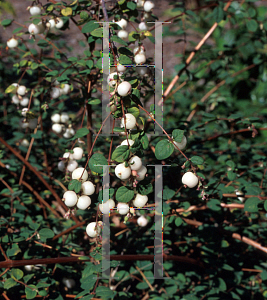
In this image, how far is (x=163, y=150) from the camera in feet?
2.01

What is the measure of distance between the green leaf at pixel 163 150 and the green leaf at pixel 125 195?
10cm

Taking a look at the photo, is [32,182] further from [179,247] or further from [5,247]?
[179,247]

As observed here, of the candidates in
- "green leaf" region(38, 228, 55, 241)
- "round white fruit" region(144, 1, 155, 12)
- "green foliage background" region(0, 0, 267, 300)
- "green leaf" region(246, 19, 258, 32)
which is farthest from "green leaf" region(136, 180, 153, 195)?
"green leaf" region(246, 19, 258, 32)

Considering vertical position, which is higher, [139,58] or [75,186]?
[139,58]

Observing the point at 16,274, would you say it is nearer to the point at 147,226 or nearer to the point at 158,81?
the point at 147,226

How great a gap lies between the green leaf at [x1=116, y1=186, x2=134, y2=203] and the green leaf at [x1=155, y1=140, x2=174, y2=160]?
0.10 metres

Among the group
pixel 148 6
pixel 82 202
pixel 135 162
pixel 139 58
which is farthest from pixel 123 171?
pixel 148 6

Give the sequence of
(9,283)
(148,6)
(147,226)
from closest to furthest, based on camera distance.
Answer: (9,283), (148,6), (147,226)

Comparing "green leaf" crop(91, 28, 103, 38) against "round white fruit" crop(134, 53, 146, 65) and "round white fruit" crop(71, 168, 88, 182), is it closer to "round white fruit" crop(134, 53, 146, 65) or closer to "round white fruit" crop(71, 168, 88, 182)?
"round white fruit" crop(134, 53, 146, 65)

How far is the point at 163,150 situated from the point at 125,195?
0.12 metres

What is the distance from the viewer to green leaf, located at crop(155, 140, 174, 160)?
0.61 meters

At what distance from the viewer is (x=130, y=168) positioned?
61 centimetres

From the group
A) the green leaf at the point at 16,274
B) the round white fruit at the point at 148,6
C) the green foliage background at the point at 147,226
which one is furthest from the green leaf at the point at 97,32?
the green leaf at the point at 16,274

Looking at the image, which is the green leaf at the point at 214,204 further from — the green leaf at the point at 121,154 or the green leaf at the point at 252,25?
the green leaf at the point at 252,25
